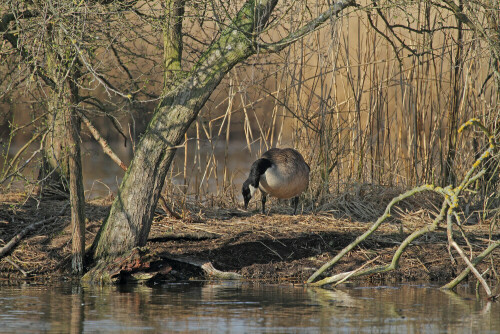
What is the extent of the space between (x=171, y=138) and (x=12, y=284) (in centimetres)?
176

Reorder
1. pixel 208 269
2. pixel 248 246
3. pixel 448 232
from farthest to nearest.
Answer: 1. pixel 248 246
2. pixel 208 269
3. pixel 448 232

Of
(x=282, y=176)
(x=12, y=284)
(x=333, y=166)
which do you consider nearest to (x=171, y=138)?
(x=12, y=284)

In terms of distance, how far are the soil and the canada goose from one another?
1.46 feet

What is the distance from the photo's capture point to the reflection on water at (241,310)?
397 centimetres

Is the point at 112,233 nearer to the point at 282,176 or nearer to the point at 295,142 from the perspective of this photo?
the point at 282,176

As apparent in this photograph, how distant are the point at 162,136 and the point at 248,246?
1533 mm

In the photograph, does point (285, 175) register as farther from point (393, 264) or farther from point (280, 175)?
point (393, 264)

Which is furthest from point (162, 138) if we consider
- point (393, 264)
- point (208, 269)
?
point (393, 264)

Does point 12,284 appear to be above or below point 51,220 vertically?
below

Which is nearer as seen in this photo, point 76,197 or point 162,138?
point 162,138

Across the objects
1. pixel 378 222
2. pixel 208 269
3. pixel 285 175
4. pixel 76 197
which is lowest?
pixel 208 269

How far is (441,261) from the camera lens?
247 inches

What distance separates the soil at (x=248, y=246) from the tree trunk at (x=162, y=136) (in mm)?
268

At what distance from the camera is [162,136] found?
5.50 metres
